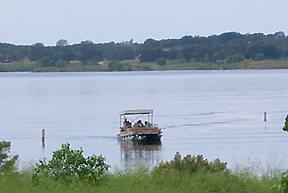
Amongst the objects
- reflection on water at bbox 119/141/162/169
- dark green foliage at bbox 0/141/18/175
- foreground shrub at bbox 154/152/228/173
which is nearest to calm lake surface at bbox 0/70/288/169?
reflection on water at bbox 119/141/162/169

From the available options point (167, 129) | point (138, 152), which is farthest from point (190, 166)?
point (167, 129)

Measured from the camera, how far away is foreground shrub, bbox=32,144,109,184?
13008 millimetres

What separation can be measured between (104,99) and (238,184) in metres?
98.6

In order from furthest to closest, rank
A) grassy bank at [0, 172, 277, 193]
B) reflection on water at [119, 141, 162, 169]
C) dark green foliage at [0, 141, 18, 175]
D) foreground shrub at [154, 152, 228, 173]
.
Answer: reflection on water at [119, 141, 162, 169] < foreground shrub at [154, 152, 228, 173] < dark green foliage at [0, 141, 18, 175] < grassy bank at [0, 172, 277, 193]

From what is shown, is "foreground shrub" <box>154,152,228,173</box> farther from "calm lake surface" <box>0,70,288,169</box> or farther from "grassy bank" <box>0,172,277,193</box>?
"calm lake surface" <box>0,70,288,169</box>

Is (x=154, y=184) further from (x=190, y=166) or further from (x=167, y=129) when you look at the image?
Answer: (x=167, y=129)

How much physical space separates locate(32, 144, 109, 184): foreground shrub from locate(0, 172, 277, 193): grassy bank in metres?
0.16

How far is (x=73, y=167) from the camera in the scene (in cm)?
1312

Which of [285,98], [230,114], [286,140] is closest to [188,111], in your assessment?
[230,114]

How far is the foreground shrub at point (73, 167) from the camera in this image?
42.7ft

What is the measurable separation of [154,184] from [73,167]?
1.34 metres

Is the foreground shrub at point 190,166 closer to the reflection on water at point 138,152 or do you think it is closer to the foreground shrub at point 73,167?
the foreground shrub at point 73,167

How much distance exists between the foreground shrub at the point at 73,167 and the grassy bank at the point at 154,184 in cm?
16

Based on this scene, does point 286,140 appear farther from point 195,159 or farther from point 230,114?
point 195,159
